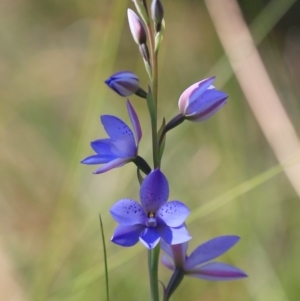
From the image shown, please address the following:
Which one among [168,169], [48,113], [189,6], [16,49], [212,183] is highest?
[16,49]

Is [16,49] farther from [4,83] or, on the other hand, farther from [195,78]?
[195,78]

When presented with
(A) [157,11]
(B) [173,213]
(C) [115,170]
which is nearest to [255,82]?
(C) [115,170]

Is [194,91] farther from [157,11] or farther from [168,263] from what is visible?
[168,263]

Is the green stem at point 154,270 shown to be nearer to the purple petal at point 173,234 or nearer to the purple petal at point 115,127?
the purple petal at point 173,234

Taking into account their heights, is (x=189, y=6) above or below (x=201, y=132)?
above

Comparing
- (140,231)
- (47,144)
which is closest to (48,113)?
(47,144)

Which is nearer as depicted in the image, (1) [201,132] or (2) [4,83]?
(1) [201,132]

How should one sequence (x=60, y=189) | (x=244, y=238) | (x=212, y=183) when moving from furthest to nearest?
(x=60, y=189), (x=212, y=183), (x=244, y=238)
